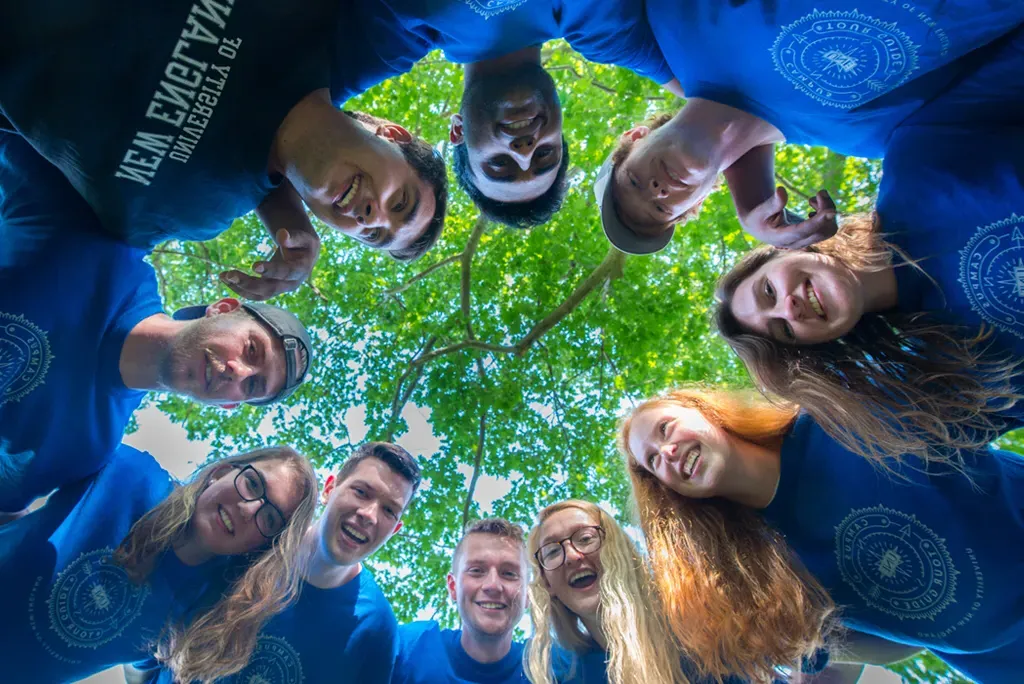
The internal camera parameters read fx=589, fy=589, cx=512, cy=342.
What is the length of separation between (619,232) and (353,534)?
7.84ft

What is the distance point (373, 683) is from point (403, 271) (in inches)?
184

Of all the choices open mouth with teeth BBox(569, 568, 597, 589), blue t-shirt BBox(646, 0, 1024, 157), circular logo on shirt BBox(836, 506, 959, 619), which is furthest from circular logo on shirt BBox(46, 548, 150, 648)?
blue t-shirt BBox(646, 0, 1024, 157)

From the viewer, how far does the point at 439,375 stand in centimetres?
693

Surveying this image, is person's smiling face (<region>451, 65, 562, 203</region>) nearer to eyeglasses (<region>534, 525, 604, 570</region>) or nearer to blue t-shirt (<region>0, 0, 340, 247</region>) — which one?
blue t-shirt (<region>0, 0, 340, 247</region>)

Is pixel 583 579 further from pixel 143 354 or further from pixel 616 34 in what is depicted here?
pixel 616 34

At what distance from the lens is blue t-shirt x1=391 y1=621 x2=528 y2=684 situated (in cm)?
368

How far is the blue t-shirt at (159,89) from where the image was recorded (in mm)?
2291

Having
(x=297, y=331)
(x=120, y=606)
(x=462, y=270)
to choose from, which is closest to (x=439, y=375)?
(x=462, y=270)

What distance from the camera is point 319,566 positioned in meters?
3.56

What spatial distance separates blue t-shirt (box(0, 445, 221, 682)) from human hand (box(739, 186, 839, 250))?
349 centimetres

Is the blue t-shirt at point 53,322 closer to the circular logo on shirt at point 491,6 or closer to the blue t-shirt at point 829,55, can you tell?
the circular logo on shirt at point 491,6

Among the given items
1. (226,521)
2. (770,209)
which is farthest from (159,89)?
(770,209)

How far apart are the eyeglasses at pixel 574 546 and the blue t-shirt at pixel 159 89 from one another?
2.64m

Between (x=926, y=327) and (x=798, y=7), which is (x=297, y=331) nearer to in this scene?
(x=798, y=7)
